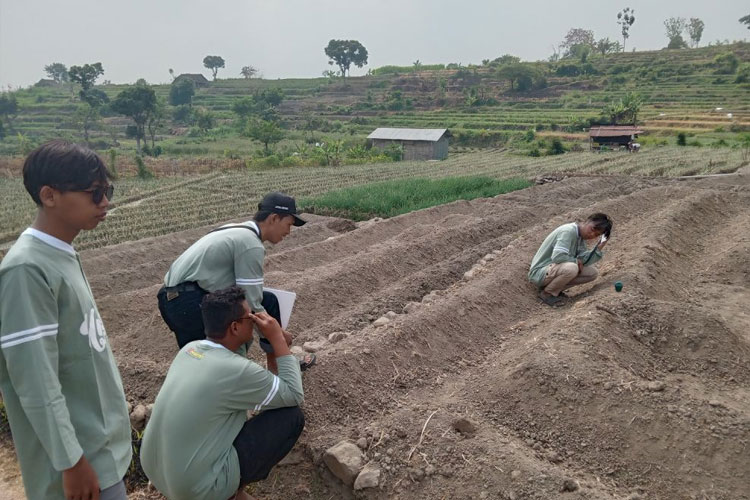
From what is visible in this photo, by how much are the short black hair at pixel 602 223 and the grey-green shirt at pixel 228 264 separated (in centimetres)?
378

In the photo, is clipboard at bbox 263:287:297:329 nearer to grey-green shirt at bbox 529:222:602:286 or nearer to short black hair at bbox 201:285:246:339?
short black hair at bbox 201:285:246:339

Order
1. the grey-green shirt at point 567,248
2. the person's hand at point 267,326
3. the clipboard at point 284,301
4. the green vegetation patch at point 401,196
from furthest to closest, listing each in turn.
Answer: the green vegetation patch at point 401,196 < the grey-green shirt at point 567,248 < the clipboard at point 284,301 < the person's hand at point 267,326

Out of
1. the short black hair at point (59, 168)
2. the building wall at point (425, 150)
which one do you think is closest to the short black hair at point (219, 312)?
the short black hair at point (59, 168)

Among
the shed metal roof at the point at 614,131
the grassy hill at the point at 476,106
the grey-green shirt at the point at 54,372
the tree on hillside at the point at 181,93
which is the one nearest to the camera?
the grey-green shirt at the point at 54,372

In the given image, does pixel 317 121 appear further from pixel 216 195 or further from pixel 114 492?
pixel 114 492

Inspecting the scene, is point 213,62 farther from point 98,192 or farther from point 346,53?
point 98,192

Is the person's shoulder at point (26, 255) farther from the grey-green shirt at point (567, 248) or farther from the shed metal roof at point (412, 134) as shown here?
the shed metal roof at point (412, 134)

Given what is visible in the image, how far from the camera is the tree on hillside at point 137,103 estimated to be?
4347cm

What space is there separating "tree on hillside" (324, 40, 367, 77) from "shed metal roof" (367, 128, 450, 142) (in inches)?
2132

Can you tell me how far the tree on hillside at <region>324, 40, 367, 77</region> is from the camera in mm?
88625

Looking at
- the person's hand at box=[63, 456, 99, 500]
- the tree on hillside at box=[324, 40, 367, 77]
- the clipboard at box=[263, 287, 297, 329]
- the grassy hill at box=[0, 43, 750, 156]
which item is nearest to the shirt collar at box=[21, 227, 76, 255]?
the person's hand at box=[63, 456, 99, 500]

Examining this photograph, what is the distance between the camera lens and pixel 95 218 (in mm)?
2320

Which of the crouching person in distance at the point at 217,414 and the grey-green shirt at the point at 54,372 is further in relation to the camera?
the crouching person in distance at the point at 217,414

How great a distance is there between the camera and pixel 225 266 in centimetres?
357
